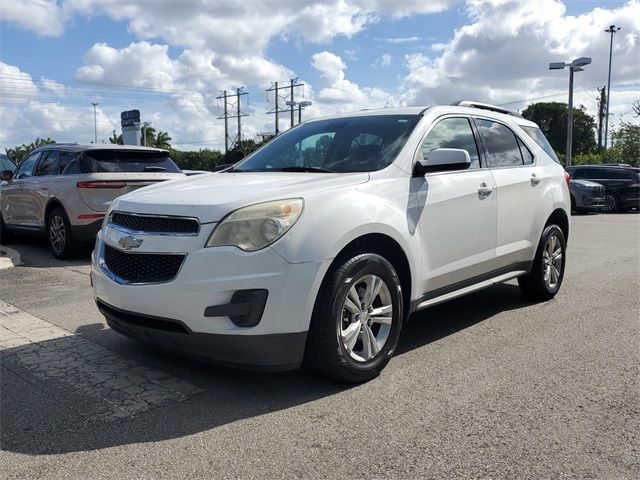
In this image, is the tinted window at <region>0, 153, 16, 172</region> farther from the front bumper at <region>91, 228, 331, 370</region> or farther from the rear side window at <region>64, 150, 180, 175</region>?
the front bumper at <region>91, 228, 331, 370</region>

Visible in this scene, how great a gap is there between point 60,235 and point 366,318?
650 centimetres

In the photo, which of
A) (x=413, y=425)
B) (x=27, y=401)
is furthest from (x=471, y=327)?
(x=27, y=401)

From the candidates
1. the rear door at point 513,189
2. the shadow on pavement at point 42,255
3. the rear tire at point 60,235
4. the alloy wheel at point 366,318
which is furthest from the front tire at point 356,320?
the rear tire at point 60,235

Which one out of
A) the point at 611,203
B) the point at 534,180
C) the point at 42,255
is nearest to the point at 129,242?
the point at 534,180

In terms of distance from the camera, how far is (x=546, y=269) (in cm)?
582

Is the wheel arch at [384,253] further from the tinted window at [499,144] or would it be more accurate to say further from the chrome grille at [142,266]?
the tinted window at [499,144]

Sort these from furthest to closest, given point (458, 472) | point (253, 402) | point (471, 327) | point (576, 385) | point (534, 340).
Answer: point (471, 327) < point (534, 340) < point (576, 385) < point (253, 402) < point (458, 472)

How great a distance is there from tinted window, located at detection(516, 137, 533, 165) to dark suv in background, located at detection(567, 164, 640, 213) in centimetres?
1633

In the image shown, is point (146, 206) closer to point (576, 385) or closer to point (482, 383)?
point (482, 383)

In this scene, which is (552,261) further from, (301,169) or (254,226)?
(254,226)

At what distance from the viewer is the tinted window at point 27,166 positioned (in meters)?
9.73

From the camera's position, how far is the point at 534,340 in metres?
4.67

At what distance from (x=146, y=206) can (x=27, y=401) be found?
1.35m

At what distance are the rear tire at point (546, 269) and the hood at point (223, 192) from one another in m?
2.56
